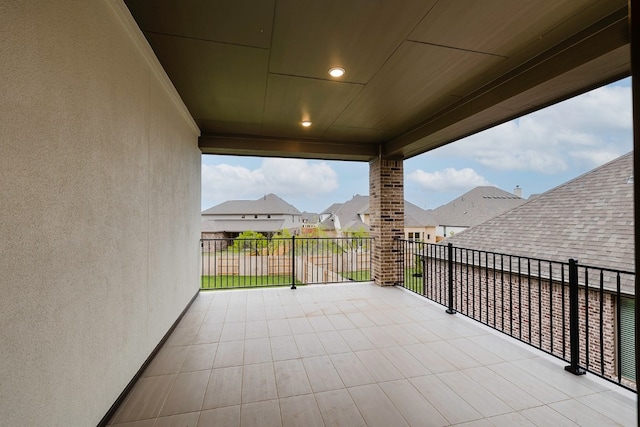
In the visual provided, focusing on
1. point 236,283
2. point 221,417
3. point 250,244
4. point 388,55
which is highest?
point 388,55

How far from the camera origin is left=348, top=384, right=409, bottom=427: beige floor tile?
1.79 metres

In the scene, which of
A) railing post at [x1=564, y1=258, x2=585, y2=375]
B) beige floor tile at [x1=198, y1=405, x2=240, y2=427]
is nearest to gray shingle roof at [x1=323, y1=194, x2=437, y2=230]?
railing post at [x1=564, y1=258, x2=585, y2=375]

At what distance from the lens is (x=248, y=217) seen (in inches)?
906

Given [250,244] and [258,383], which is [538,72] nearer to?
[258,383]

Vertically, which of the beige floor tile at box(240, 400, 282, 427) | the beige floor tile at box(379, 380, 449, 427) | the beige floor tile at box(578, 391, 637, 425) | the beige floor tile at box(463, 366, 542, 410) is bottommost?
the beige floor tile at box(240, 400, 282, 427)

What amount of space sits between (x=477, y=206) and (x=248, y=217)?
17.6 meters

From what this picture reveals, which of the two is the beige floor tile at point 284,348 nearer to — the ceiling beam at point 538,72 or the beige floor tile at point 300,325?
the beige floor tile at point 300,325

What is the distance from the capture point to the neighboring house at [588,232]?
539 cm

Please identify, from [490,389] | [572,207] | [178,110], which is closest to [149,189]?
[178,110]

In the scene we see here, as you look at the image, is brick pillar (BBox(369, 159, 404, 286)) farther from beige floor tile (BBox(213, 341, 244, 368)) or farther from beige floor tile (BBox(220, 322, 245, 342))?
beige floor tile (BBox(213, 341, 244, 368))

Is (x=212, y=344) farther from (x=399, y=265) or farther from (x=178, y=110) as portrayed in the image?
(x=399, y=265)

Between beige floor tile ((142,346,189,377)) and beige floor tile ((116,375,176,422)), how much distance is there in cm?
8

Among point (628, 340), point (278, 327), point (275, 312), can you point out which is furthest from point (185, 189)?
point (628, 340)

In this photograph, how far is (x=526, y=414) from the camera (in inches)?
72.3
